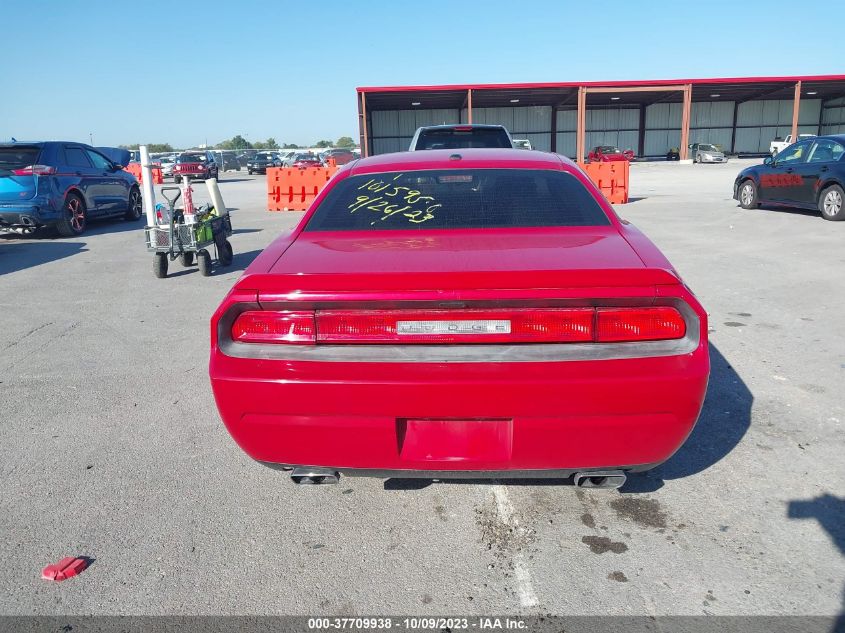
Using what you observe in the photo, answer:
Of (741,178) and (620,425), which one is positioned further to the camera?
(741,178)

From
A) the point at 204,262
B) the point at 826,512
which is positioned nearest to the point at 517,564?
the point at 826,512

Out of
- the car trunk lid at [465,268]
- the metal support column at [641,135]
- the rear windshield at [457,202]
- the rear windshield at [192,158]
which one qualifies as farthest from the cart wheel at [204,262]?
the metal support column at [641,135]

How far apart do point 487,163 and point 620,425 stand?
5.90 ft

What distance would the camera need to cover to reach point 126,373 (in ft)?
16.3

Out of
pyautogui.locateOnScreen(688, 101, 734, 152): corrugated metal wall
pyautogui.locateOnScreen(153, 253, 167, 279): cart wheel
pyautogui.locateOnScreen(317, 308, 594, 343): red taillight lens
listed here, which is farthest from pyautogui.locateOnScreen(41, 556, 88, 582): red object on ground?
pyautogui.locateOnScreen(688, 101, 734, 152): corrugated metal wall

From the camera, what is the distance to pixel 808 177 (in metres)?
12.2

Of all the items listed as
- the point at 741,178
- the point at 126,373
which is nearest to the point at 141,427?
the point at 126,373

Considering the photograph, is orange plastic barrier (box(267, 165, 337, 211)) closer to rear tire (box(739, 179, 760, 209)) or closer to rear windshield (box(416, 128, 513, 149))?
rear windshield (box(416, 128, 513, 149))

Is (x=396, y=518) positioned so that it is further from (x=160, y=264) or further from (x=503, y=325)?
(x=160, y=264)

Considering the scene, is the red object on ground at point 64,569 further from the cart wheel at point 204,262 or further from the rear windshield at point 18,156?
the rear windshield at point 18,156

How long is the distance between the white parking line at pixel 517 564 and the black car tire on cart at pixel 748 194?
1331 centimetres

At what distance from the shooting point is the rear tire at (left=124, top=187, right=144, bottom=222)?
14953 mm

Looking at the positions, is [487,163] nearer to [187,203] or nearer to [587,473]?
[587,473]

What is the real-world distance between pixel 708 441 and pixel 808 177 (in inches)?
426
